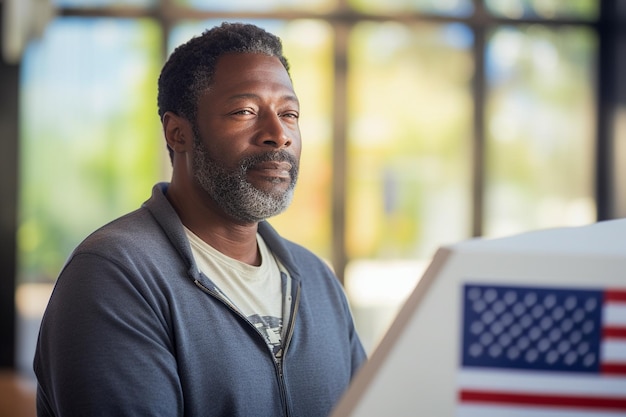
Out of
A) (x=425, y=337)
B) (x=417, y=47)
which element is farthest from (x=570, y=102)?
(x=425, y=337)

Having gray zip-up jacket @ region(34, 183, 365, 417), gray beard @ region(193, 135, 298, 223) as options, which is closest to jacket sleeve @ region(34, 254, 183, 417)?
gray zip-up jacket @ region(34, 183, 365, 417)

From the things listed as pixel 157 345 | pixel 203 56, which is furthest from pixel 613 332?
pixel 203 56

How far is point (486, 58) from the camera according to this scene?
568 cm

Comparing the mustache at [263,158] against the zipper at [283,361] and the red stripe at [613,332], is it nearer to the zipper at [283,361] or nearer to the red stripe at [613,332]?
the zipper at [283,361]

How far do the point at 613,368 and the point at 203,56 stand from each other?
106cm

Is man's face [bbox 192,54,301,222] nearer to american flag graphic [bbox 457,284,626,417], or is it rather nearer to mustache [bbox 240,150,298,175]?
mustache [bbox 240,150,298,175]

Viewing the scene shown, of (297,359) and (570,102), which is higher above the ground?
(570,102)

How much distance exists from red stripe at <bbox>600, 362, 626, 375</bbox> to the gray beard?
0.88 m

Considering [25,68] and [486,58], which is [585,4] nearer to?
→ [486,58]

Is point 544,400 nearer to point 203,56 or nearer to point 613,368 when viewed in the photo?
point 613,368

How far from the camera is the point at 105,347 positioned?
1294mm

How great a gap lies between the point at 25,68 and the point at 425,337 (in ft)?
17.3

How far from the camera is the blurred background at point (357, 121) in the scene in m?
5.64

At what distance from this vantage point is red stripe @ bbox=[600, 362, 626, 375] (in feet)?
2.77
